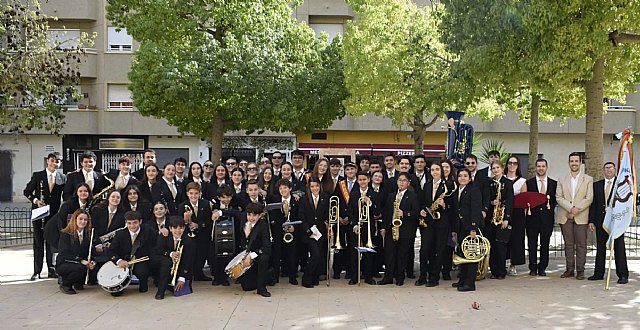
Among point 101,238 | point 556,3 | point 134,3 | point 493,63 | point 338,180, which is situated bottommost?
point 101,238

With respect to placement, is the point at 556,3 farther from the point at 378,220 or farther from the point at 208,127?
the point at 208,127

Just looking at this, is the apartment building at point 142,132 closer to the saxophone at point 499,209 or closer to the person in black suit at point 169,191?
the person in black suit at point 169,191

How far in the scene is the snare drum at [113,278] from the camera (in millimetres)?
8945

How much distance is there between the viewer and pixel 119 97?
29250mm

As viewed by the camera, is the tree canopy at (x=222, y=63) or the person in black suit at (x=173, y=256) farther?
the tree canopy at (x=222, y=63)

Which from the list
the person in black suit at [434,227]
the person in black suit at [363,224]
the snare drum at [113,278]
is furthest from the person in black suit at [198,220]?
the person in black suit at [434,227]

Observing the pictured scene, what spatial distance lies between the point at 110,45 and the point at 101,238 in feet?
70.0

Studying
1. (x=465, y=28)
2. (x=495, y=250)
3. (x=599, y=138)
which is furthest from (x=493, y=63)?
(x=495, y=250)

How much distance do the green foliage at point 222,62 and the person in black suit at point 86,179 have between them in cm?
760

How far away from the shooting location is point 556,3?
1098cm

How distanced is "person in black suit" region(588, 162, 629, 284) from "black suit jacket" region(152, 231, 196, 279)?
20.6ft

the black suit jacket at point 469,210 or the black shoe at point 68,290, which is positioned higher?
the black suit jacket at point 469,210

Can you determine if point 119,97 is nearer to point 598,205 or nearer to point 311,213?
point 311,213

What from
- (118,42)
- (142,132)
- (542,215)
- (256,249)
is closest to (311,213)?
(256,249)
